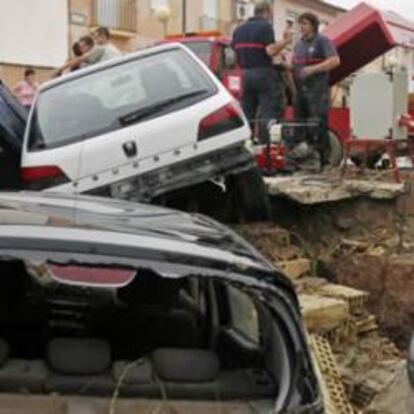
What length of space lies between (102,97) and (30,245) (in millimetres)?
4524

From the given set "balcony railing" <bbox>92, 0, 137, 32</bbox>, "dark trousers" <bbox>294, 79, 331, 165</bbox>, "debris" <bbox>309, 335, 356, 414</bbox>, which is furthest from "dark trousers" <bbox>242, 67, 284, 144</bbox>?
"balcony railing" <bbox>92, 0, 137, 32</bbox>

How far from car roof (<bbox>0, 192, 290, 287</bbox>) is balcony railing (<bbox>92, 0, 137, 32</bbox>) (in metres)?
29.0

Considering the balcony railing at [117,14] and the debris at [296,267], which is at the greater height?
the debris at [296,267]

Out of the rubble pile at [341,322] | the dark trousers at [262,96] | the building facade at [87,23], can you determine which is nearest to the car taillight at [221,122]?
the rubble pile at [341,322]

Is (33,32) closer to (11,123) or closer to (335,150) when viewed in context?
(335,150)

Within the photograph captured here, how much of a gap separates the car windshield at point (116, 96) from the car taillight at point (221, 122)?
0.17 meters

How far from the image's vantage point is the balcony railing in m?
31.9

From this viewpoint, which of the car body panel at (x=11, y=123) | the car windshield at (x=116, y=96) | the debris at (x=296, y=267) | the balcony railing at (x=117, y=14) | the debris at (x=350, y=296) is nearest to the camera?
the debris at (x=350, y=296)

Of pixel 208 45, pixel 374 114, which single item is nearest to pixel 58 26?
pixel 208 45

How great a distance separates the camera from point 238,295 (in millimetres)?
3328

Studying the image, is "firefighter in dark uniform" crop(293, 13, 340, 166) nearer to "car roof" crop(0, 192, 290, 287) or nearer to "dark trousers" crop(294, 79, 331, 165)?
"dark trousers" crop(294, 79, 331, 165)

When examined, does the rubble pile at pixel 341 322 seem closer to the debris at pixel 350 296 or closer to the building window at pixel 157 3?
the debris at pixel 350 296

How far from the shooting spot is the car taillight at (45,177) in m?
6.66

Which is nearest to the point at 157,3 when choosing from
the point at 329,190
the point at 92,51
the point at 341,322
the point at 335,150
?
the point at 335,150
